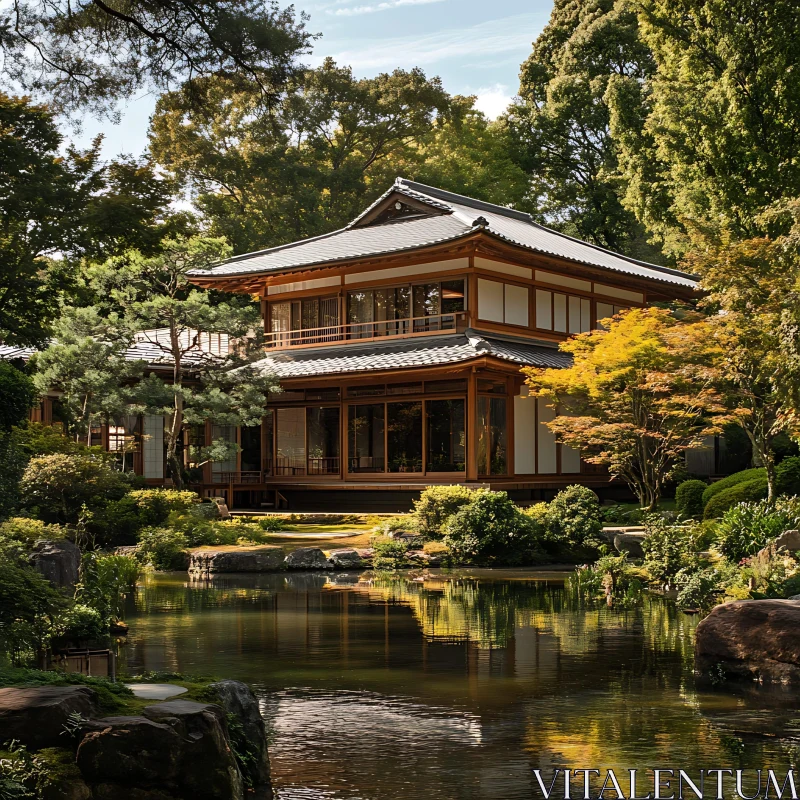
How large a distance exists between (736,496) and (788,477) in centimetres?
176

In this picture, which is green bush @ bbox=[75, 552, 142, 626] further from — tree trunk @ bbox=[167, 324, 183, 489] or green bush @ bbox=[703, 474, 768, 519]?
green bush @ bbox=[703, 474, 768, 519]

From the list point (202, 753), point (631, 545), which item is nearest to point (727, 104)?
point (631, 545)

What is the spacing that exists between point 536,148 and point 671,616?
127 ft

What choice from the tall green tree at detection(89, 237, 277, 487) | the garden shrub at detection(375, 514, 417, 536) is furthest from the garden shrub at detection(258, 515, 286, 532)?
the garden shrub at detection(375, 514, 417, 536)

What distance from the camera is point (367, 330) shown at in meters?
32.7

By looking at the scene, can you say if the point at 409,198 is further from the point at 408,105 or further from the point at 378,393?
the point at 408,105

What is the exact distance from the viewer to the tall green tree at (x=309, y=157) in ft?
161

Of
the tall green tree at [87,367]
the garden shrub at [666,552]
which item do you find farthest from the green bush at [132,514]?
the garden shrub at [666,552]

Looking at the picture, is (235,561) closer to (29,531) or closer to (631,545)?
(29,531)

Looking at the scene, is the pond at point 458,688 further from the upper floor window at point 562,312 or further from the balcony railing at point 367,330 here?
the upper floor window at point 562,312

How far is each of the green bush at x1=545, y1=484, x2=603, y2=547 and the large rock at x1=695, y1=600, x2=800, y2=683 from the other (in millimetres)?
11029

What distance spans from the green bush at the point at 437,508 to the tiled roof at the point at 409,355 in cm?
529

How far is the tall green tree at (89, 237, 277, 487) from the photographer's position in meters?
26.5

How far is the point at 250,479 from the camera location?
1284 inches
